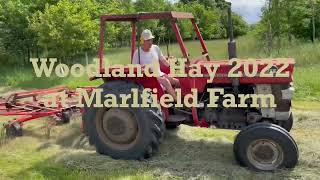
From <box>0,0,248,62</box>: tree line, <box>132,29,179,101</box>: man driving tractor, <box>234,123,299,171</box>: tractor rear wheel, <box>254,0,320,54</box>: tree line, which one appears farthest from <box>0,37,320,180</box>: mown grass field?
<box>254,0,320,54</box>: tree line

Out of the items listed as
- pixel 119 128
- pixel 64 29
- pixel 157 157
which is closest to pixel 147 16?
pixel 119 128

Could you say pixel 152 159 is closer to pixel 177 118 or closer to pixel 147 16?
pixel 177 118

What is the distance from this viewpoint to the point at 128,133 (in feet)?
22.4

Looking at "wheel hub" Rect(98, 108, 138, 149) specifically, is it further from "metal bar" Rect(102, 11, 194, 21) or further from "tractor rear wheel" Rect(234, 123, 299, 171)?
"tractor rear wheel" Rect(234, 123, 299, 171)

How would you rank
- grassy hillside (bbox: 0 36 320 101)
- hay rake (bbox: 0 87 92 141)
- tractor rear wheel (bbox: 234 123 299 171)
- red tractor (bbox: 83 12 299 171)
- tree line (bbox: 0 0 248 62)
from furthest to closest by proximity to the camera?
1. tree line (bbox: 0 0 248 62)
2. grassy hillside (bbox: 0 36 320 101)
3. hay rake (bbox: 0 87 92 141)
4. red tractor (bbox: 83 12 299 171)
5. tractor rear wheel (bbox: 234 123 299 171)

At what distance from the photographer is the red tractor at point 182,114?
256 inches

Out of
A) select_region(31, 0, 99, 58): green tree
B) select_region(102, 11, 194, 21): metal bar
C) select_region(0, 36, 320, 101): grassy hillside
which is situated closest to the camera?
select_region(102, 11, 194, 21): metal bar

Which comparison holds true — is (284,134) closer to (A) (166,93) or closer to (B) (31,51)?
(A) (166,93)

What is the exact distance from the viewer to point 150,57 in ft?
23.1

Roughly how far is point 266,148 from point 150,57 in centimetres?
225

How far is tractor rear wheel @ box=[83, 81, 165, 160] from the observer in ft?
21.7

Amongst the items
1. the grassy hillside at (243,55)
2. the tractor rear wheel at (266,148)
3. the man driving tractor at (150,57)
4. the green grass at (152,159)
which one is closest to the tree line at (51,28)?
the grassy hillside at (243,55)

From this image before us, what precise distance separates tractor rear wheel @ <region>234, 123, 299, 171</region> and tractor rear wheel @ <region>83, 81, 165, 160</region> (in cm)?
126

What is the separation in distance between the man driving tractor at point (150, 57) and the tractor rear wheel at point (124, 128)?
38 centimetres
